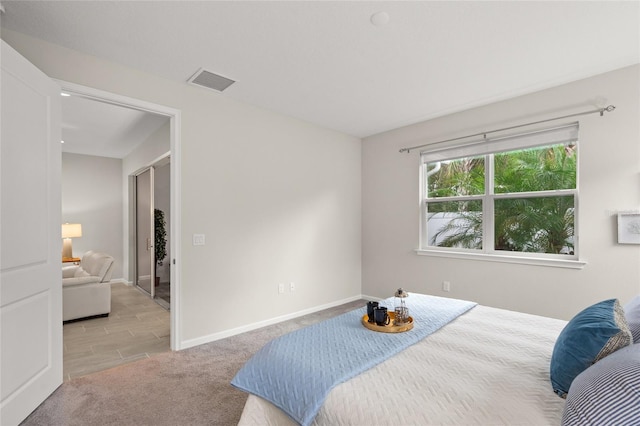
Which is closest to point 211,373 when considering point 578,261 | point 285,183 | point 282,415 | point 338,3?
point 282,415

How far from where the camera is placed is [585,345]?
1.23 meters

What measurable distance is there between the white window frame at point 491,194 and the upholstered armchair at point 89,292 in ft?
14.2

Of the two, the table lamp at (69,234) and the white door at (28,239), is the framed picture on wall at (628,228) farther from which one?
the table lamp at (69,234)

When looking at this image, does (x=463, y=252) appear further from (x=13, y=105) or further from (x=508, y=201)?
(x=13, y=105)

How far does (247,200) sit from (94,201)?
4.70 meters

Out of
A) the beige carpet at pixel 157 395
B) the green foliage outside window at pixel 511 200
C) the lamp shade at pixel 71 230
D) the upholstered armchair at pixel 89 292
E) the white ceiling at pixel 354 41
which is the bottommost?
the beige carpet at pixel 157 395

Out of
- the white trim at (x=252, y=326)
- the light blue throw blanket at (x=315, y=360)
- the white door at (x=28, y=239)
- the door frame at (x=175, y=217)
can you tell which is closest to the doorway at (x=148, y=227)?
the white trim at (x=252, y=326)

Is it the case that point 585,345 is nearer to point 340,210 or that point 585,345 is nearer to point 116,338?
point 340,210

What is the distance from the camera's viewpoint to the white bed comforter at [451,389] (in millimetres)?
1125

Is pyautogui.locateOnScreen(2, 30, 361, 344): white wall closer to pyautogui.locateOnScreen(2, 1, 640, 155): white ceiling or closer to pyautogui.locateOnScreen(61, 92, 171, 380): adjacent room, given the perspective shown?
pyautogui.locateOnScreen(2, 1, 640, 155): white ceiling

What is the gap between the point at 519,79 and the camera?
299cm

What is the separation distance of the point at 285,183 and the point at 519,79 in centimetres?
277

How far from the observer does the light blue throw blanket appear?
1319mm

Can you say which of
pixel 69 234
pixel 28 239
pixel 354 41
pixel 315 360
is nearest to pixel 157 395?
pixel 28 239
